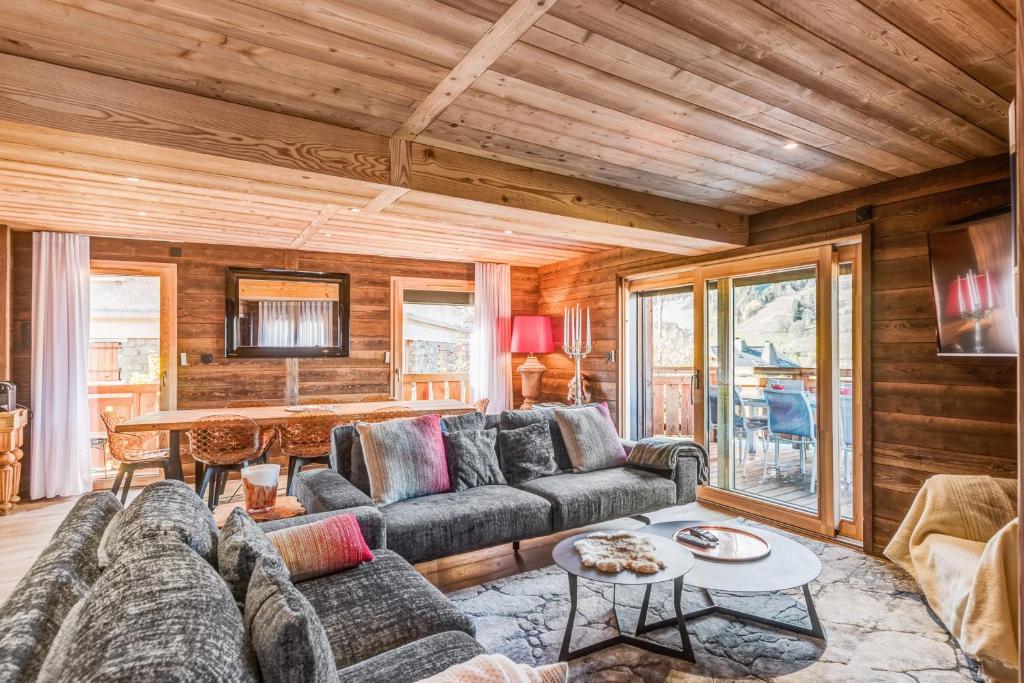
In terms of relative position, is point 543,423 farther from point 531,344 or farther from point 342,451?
point 531,344

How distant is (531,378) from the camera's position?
6312 millimetres

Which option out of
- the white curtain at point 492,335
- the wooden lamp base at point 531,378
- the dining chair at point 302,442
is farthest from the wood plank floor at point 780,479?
the dining chair at point 302,442

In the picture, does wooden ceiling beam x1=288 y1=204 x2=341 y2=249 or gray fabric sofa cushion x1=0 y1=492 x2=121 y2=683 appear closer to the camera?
gray fabric sofa cushion x1=0 y1=492 x2=121 y2=683

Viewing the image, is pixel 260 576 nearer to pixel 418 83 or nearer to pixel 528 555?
pixel 418 83

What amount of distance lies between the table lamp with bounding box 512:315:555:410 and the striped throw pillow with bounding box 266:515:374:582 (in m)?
4.20

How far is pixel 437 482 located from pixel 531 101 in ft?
7.03

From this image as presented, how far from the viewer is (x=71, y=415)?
4.75 metres

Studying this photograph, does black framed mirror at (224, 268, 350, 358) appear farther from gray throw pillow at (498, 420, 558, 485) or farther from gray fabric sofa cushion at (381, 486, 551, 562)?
gray fabric sofa cushion at (381, 486, 551, 562)

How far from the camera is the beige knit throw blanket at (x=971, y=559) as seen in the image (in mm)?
1969

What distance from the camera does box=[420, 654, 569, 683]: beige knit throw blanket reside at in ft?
2.96

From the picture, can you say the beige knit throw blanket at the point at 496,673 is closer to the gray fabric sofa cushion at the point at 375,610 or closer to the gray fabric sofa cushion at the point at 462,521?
the gray fabric sofa cushion at the point at 375,610

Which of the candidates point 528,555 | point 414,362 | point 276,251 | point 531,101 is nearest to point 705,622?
point 528,555

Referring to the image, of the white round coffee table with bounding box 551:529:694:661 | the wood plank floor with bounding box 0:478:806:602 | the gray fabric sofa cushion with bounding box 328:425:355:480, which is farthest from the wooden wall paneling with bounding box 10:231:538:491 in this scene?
the white round coffee table with bounding box 551:529:694:661

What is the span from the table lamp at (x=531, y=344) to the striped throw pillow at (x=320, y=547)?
4.20 m
